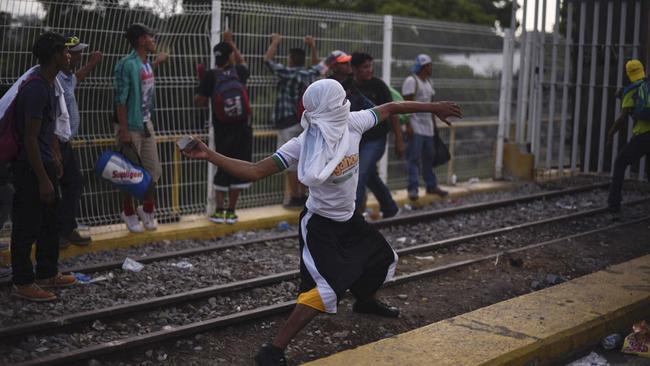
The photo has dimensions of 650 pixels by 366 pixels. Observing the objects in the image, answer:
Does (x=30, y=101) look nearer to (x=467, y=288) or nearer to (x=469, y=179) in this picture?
(x=467, y=288)

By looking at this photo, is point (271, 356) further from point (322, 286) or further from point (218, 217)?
point (218, 217)

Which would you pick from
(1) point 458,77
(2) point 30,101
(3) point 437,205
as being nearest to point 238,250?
(2) point 30,101

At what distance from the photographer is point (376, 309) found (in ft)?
22.0

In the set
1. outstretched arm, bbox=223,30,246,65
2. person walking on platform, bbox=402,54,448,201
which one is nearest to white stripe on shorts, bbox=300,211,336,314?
outstretched arm, bbox=223,30,246,65

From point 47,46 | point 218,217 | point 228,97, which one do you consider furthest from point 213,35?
point 47,46

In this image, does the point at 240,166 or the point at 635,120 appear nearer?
the point at 240,166

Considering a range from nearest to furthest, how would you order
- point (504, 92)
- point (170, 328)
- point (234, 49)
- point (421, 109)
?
1. point (421, 109)
2. point (170, 328)
3. point (234, 49)
4. point (504, 92)

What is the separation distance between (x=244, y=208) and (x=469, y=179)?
4.92 m

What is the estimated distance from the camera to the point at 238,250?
363 inches

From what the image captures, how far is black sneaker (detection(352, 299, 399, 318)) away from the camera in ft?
21.9

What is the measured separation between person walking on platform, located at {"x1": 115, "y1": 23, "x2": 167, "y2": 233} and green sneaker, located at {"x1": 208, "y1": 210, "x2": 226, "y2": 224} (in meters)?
0.92

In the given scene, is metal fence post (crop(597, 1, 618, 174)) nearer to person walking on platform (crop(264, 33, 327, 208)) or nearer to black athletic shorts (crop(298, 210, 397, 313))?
person walking on platform (crop(264, 33, 327, 208))

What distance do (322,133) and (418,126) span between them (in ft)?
22.8

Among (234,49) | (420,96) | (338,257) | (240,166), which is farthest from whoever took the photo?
(420,96)
